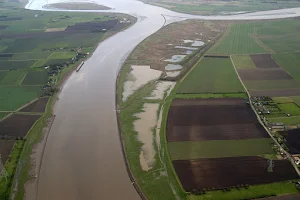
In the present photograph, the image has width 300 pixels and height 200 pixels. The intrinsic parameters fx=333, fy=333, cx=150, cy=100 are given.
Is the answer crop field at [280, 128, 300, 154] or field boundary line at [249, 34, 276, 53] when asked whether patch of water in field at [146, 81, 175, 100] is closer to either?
crop field at [280, 128, 300, 154]

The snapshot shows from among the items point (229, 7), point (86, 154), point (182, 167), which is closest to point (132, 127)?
point (86, 154)

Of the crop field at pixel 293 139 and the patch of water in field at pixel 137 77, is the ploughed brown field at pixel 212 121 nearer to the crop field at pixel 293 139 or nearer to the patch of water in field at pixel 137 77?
the crop field at pixel 293 139

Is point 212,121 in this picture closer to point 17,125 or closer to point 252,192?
point 252,192

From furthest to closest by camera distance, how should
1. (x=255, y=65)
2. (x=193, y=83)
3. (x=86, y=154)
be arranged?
(x=255, y=65)
(x=193, y=83)
(x=86, y=154)

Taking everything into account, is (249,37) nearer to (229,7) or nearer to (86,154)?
(229,7)

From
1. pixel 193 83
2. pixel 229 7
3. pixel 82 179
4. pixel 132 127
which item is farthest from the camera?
pixel 229 7

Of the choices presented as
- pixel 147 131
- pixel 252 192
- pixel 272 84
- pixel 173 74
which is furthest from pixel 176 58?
pixel 252 192
